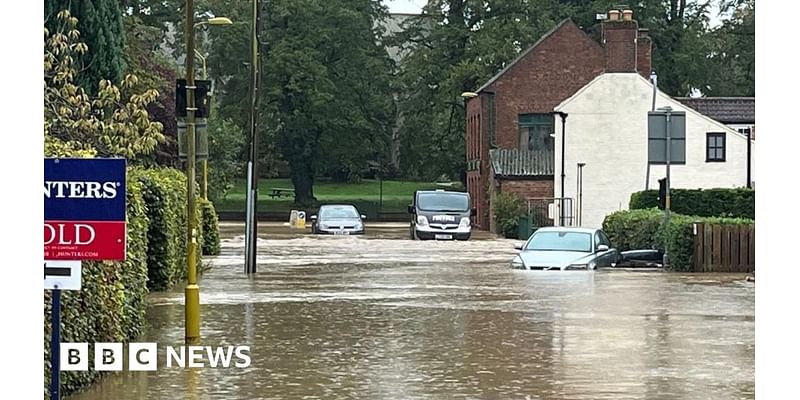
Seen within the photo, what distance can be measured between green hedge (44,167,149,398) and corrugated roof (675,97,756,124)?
41.9 meters

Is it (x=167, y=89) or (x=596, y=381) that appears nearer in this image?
(x=596, y=381)

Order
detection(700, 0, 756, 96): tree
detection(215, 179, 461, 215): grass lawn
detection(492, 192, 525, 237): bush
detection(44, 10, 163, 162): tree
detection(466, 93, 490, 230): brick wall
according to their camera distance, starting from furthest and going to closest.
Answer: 1. detection(215, 179, 461, 215): grass lawn
2. detection(700, 0, 756, 96): tree
3. detection(466, 93, 490, 230): brick wall
4. detection(492, 192, 525, 237): bush
5. detection(44, 10, 163, 162): tree

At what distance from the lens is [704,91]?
253 ft

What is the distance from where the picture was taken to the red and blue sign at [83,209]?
9477 millimetres

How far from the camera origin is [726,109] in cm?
5709

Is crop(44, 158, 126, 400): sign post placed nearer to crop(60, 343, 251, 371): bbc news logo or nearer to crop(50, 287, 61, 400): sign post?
crop(50, 287, 61, 400): sign post

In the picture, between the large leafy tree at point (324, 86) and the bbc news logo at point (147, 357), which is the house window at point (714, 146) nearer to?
the large leafy tree at point (324, 86)

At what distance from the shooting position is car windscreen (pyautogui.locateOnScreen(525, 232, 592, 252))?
31.5 meters

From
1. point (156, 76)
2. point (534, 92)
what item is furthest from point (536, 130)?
point (156, 76)

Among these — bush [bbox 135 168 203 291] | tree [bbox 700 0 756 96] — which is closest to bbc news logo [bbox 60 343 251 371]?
bush [bbox 135 168 203 291]

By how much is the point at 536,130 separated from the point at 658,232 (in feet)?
97.4

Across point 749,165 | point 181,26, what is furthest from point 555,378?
point 181,26

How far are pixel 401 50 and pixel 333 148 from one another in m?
7.76
